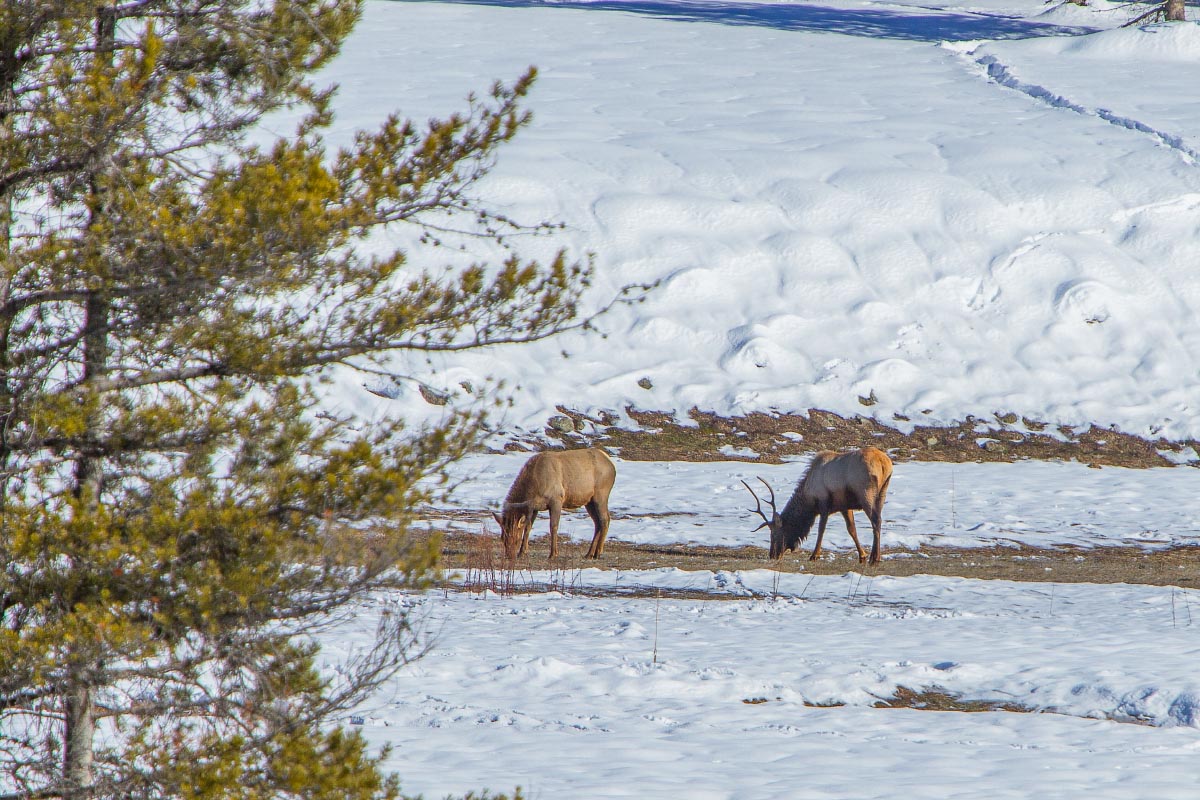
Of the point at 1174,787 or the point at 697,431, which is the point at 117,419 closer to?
the point at 1174,787

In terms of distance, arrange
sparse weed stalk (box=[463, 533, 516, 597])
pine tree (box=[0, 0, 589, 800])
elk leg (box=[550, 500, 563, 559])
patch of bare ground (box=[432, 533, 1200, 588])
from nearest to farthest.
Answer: pine tree (box=[0, 0, 589, 800]) → sparse weed stalk (box=[463, 533, 516, 597]) → patch of bare ground (box=[432, 533, 1200, 588]) → elk leg (box=[550, 500, 563, 559])

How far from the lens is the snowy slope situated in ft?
80.9

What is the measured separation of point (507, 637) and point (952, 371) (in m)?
16.5

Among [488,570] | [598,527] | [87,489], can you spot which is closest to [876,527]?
[598,527]

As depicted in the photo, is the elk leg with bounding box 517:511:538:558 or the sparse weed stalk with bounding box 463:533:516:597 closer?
the sparse weed stalk with bounding box 463:533:516:597

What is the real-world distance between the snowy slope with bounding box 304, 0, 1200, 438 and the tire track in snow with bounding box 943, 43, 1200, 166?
0.11 meters

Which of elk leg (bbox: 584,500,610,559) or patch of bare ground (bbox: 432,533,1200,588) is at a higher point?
elk leg (bbox: 584,500,610,559)

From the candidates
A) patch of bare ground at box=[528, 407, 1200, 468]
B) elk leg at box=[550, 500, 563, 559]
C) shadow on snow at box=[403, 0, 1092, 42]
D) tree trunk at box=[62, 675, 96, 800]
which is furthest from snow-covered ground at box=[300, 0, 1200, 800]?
tree trunk at box=[62, 675, 96, 800]

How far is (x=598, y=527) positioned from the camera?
52.9ft

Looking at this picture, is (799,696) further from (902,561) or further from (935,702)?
(902,561)

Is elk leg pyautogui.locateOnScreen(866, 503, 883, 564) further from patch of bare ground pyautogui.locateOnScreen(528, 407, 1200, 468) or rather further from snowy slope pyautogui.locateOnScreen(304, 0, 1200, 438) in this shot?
snowy slope pyautogui.locateOnScreen(304, 0, 1200, 438)

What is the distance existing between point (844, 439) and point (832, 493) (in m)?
6.67

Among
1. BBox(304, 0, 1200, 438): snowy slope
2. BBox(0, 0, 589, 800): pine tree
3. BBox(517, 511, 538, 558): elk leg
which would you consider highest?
BBox(304, 0, 1200, 438): snowy slope

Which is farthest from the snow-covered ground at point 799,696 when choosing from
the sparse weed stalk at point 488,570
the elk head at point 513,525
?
the elk head at point 513,525
